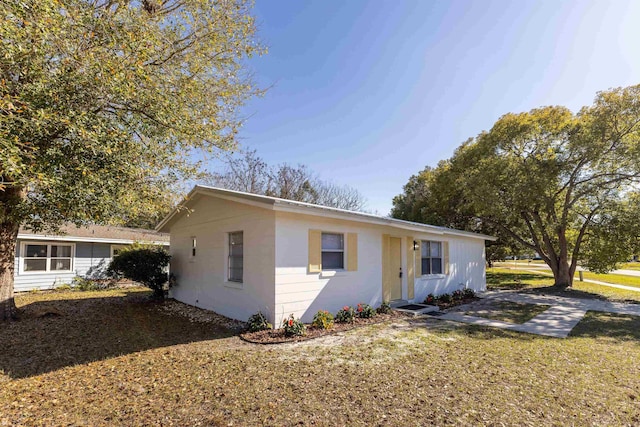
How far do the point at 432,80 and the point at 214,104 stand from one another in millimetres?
8085

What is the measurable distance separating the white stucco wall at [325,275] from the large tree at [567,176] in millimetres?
6181

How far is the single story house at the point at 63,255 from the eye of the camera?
42.3ft

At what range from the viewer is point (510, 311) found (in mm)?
9391

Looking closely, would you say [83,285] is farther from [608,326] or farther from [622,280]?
[622,280]

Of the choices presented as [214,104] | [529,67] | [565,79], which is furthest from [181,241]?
[565,79]

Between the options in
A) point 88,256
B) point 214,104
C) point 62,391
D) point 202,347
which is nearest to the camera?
point 62,391

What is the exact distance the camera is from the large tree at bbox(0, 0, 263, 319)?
14.4 ft

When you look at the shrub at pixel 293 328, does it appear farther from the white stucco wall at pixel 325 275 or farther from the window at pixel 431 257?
the window at pixel 431 257

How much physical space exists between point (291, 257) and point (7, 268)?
745cm

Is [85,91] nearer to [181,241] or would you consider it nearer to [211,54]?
[211,54]

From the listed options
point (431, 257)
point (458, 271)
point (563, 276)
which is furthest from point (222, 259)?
point (563, 276)

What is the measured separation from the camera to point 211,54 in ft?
25.5

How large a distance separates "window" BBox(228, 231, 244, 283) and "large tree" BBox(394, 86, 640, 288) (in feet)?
38.9

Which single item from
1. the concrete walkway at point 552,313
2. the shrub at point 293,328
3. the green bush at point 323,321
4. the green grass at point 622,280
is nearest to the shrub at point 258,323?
the shrub at point 293,328
